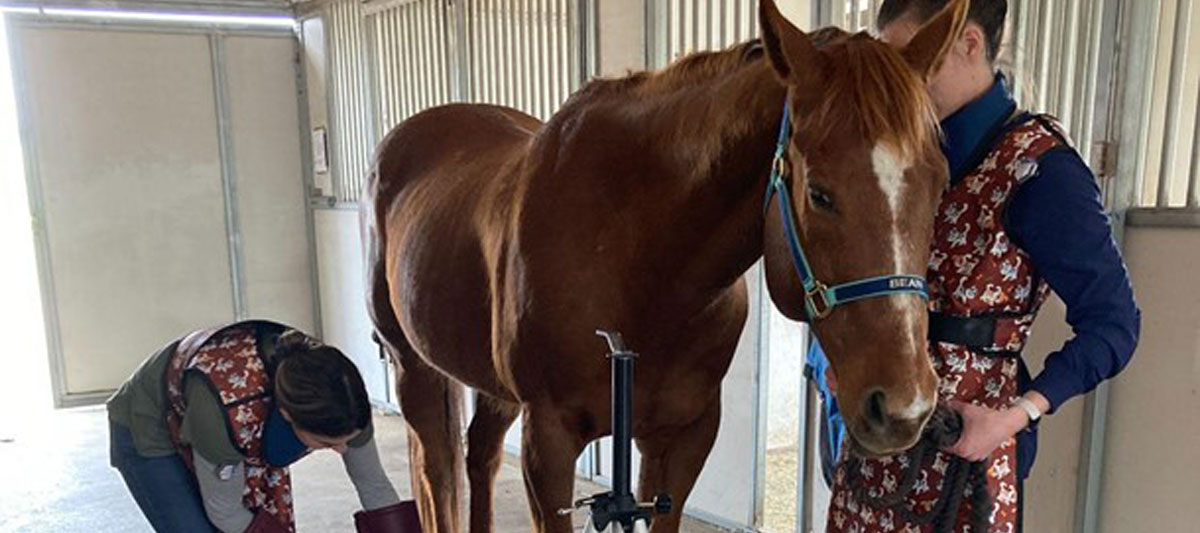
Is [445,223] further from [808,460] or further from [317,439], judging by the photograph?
[808,460]

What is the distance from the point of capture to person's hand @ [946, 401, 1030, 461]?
831 millimetres

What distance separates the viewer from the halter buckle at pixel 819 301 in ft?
2.59

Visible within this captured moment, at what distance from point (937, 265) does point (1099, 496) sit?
1.11 metres

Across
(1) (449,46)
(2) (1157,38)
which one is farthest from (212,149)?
(2) (1157,38)

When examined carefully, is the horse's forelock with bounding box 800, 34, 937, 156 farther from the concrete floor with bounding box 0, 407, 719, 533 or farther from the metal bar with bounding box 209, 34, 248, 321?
the metal bar with bounding box 209, 34, 248, 321

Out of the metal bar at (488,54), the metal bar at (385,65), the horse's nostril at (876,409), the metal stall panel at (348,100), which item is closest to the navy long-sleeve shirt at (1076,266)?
the horse's nostril at (876,409)

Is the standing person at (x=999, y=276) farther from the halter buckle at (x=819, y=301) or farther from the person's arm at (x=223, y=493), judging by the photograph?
the person's arm at (x=223, y=493)

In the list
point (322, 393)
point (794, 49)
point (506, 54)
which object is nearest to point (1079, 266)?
point (794, 49)

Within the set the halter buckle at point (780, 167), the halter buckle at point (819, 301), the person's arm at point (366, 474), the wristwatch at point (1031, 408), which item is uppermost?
the halter buckle at point (780, 167)

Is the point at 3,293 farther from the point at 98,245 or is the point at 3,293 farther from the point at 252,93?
the point at 252,93

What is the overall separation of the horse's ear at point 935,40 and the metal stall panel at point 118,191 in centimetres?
433

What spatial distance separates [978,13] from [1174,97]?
933 mm

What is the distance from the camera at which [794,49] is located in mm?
792

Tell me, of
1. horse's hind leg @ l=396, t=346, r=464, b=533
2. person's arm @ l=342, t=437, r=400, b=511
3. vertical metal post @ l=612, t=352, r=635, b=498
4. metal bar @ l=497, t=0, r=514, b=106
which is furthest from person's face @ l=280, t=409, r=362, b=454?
metal bar @ l=497, t=0, r=514, b=106
